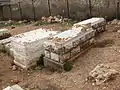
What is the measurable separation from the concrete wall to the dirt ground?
2.79 m

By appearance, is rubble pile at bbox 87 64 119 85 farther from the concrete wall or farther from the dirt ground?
the concrete wall

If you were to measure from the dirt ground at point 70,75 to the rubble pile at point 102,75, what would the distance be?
0.28 ft

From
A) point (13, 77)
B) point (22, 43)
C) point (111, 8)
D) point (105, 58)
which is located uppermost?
point (111, 8)

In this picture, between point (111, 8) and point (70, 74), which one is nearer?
point (70, 74)

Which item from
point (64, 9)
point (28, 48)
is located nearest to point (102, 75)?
point (28, 48)

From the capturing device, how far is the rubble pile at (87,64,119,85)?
4488mm

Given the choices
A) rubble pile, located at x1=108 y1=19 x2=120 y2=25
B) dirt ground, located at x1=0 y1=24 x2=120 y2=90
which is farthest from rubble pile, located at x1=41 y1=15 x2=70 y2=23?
dirt ground, located at x1=0 y1=24 x2=120 y2=90

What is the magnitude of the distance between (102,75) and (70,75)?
86cm

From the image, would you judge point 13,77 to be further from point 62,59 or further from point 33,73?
point 62,59

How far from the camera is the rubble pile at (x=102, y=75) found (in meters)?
4.49

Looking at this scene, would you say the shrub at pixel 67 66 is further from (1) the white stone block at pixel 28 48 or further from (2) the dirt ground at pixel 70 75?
(1) the white stone block at pixel 28 48

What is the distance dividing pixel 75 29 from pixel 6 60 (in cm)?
220

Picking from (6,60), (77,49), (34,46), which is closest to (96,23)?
(77,49)

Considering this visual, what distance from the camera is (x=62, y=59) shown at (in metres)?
5.35
